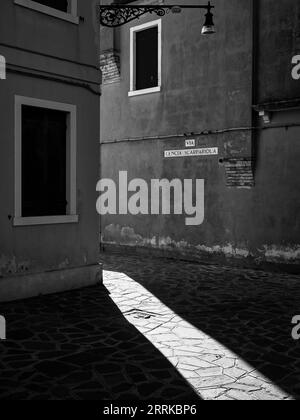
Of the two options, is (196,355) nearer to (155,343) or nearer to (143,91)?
(155,343)

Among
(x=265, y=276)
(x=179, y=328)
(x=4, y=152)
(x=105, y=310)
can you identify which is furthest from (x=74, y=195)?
(x=265, y=276)

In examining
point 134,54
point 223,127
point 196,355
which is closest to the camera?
point 196,355

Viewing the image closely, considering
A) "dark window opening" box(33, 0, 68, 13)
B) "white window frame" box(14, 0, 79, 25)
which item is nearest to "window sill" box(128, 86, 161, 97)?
"white window frame" box(14, 0, 79, 25)

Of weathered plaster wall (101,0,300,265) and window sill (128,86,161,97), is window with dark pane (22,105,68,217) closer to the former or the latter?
weathered plaster wall (101,0,300,265)

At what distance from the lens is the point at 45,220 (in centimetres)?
911

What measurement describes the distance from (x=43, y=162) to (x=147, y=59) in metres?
6.94

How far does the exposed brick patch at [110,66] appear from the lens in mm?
15262

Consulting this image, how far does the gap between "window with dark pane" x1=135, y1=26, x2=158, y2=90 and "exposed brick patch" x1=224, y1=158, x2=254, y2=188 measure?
379cm

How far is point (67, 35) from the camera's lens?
9461 millimetres

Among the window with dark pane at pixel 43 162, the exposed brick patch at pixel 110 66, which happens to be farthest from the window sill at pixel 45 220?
the exposed brick patch at pixel 110 66

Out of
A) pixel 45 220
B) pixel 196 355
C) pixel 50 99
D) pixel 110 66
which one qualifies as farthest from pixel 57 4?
pixel 196 355

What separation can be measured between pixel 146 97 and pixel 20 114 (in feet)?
21.7

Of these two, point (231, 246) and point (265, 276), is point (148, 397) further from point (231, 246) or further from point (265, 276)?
point (231, 246)

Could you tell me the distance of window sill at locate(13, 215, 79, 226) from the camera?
868 cm
